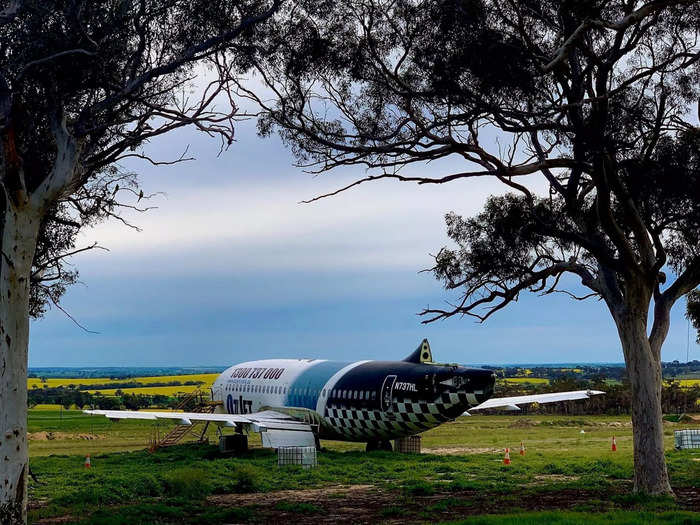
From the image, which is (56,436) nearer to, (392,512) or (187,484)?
(187,484)

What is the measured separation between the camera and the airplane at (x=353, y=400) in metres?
35.7

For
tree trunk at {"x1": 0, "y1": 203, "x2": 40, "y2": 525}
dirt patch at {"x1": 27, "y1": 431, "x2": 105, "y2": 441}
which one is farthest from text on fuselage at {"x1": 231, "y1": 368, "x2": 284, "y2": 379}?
tree trunk at {"x1": 0, "y1": 203, "x2": 40, "y2": 525}

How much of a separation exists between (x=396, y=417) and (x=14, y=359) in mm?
20675

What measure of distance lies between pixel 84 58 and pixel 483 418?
215ft

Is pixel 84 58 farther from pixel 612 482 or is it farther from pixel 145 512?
pixel 612 482

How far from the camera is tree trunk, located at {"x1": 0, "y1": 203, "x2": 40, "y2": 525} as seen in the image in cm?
1894

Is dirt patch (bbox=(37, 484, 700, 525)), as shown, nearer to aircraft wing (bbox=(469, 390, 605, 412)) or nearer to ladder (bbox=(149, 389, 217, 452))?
aircraft wing (bbox=(469, 390, 605, 412))

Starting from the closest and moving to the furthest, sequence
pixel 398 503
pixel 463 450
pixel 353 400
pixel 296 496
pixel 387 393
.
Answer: pixel 398 503, pixel 296 496, pixel 387 393, pixel 353 400, pixel 463 450

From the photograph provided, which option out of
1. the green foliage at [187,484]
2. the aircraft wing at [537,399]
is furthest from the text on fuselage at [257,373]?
the green foliage at [187,484]

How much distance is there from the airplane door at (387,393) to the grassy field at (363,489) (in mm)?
2021

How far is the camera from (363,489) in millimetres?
28453

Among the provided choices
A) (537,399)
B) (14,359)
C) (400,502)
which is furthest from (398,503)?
(537,399)

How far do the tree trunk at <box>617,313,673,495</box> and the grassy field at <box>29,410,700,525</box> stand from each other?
752 millimetres

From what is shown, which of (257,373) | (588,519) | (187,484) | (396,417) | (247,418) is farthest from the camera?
(257,373)
